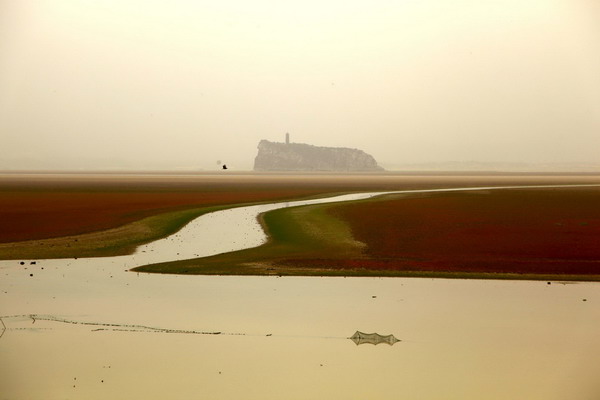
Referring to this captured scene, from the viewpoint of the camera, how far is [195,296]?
25922 mm

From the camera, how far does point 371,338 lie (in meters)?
19.4

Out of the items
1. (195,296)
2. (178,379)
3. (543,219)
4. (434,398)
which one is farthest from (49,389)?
(543,219)

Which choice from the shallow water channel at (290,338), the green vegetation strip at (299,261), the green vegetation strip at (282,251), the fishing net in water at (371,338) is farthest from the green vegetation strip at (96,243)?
the fishing net in water at (371,338)

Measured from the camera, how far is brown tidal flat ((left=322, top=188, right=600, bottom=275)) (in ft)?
112

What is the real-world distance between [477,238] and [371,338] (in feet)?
88.6

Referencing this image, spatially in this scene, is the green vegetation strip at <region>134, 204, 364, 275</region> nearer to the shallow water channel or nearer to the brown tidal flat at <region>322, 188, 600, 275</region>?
the brown tidal flat at <region>322, 188, 600, 275</region>

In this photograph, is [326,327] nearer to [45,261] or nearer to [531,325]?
[531,325]

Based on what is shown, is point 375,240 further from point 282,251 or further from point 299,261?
point 299,261

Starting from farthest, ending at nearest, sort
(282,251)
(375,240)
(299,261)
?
(375,240)
(282,251)
(299,261)

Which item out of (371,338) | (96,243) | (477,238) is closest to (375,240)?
(477,238)

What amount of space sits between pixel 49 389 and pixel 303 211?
51007 mm

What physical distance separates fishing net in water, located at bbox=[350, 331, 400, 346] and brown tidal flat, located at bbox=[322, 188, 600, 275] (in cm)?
1363

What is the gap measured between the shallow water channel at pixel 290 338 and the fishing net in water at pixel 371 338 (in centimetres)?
27

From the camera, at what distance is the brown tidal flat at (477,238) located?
34.2 metres
